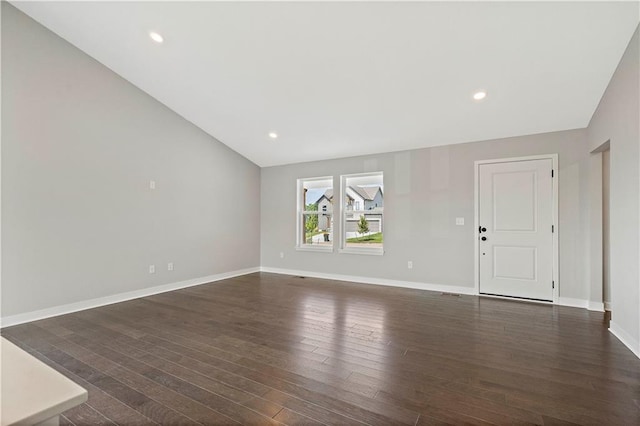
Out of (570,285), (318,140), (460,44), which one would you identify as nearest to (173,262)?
(318,140)

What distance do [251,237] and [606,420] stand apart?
234 inches

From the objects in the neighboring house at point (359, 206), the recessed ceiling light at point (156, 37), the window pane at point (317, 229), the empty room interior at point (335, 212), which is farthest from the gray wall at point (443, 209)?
the recessed ceiling light at point (156, 37)

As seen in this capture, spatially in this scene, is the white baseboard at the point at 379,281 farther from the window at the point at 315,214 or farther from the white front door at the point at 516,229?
the window at the point at 315,214

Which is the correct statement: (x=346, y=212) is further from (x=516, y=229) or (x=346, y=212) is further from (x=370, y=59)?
(x=370, y=59)

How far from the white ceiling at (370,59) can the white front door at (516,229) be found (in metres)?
0.63

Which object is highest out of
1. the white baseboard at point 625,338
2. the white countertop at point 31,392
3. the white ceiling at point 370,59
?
the white ceiling at point 370,59

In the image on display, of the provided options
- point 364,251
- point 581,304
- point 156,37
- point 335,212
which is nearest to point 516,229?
point 581,304

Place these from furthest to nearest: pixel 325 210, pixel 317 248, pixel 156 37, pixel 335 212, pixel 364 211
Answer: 1. pixel 325 210
2. pixel 317 248
3. pixel 335 212
4. pixel 364 211
5. pixel 156 37

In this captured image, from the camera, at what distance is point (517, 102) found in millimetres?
3703

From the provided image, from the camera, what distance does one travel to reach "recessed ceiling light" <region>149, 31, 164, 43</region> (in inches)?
134

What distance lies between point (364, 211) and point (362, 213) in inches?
2.5

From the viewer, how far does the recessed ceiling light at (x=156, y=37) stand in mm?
3406

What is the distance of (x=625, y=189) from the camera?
288 centimetres

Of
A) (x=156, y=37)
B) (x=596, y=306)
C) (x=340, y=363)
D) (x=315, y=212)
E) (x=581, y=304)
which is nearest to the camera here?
(x=340, y=363)
